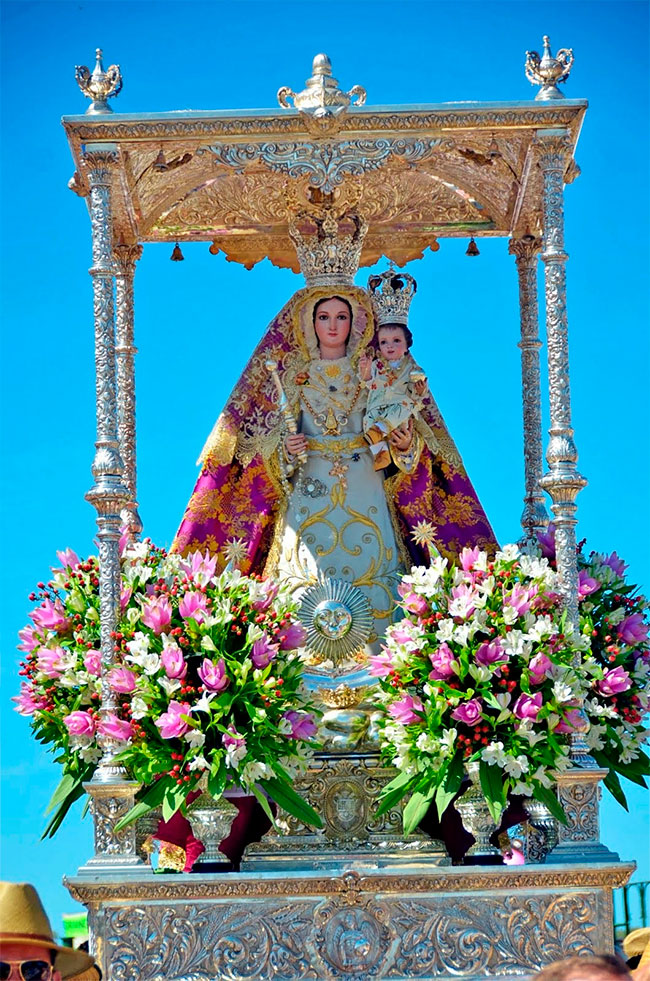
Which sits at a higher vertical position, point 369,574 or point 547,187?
point 547,187

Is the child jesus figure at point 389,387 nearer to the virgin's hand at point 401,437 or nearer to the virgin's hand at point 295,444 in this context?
the virgin's hand at point 401,437

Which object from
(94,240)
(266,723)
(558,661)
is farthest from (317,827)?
(94,240)

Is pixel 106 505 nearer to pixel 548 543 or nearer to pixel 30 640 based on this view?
pixel 30 640

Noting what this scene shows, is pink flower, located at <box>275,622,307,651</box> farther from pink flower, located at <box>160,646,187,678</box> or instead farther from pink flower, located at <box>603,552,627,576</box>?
pink flower, located at <box>603,552,627,576</box>

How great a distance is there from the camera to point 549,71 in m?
12.2

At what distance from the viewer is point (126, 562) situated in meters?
12.3

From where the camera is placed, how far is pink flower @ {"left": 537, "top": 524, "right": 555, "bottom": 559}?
1281 centimetres

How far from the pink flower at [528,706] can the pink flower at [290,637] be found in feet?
4.53

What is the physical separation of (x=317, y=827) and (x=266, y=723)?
3.18 feet

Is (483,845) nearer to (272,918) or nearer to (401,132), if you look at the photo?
(272,918)

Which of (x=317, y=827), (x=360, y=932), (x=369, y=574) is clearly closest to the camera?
(x=360, y=932)

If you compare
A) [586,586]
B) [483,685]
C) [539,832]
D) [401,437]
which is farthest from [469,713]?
[401,437]

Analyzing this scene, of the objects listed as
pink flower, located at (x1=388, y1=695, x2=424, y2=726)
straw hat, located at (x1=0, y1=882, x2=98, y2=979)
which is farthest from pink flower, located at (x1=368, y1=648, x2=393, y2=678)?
straw hat, located at (x1=0, y1=882, x2=98, y2=979)

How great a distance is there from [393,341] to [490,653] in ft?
9.50
